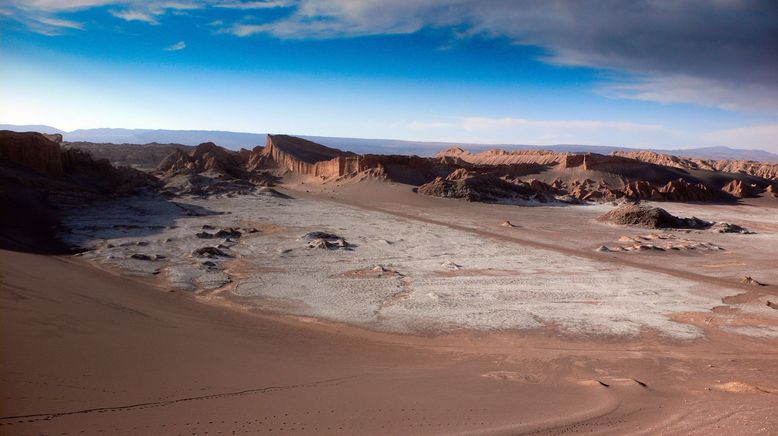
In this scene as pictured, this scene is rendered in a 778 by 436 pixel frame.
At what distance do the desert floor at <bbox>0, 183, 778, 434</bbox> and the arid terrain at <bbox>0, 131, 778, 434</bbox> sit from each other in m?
0.04

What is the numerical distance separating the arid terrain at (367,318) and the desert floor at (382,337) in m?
0.04

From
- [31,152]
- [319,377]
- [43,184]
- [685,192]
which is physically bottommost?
[319,377]

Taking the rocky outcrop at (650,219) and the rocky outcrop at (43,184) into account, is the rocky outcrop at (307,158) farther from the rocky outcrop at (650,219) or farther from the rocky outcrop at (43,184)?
the rocky outcrop at (650,219)

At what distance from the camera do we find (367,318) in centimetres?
1040

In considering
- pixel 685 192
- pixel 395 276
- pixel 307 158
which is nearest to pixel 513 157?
pixel 685 192

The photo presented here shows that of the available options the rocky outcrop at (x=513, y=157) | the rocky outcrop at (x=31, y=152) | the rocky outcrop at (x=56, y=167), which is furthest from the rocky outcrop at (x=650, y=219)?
the rocky outcrop at (x=31, y=152)

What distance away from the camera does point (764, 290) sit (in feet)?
46.0

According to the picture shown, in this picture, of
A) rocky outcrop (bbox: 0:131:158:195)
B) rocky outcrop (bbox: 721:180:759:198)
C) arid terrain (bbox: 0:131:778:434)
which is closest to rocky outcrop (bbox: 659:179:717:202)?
rocky outcrop (bbox: 721:180:759:198)

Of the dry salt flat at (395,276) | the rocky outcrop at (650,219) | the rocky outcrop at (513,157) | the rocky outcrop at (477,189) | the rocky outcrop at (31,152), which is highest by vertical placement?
the rocky outcrop at (513,157)

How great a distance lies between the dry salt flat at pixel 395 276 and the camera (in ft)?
35.3

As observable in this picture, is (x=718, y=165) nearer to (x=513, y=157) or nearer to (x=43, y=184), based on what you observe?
(x=513, y=157)

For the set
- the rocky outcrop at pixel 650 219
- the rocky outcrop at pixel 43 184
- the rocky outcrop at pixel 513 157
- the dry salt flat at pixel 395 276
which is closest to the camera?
the dry salt flat at pixel 395 276

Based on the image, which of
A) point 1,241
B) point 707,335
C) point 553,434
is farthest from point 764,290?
point 1,241

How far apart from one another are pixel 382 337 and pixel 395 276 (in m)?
5.11
